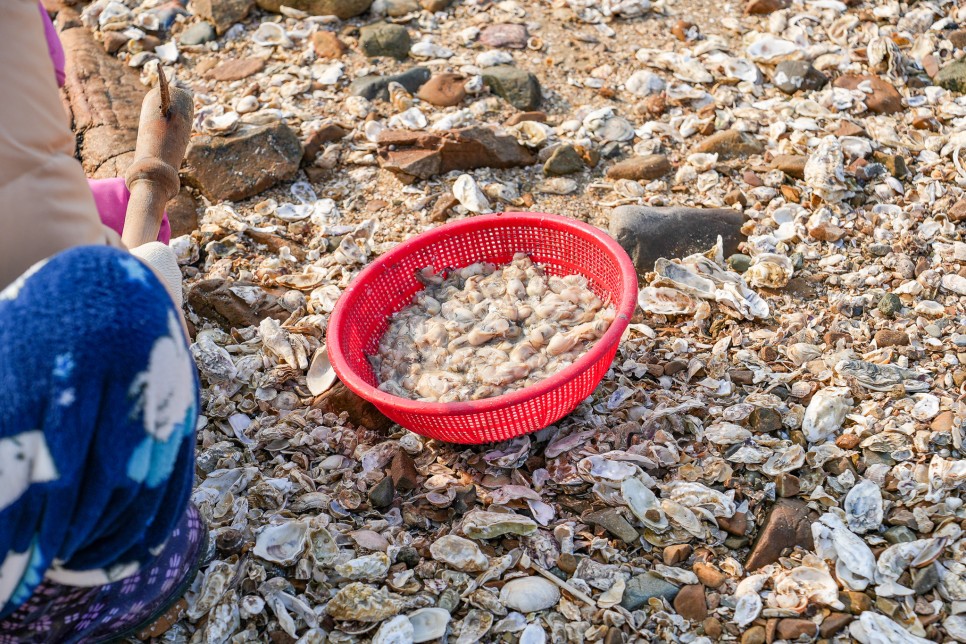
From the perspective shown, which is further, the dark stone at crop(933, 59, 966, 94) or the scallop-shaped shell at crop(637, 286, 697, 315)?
the dark stone at crop(933, 59, 966, 94)

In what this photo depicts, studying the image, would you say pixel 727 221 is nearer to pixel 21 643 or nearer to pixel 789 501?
Answer: pixel 789 501

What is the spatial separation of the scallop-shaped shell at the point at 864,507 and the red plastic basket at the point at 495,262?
71 centimetres

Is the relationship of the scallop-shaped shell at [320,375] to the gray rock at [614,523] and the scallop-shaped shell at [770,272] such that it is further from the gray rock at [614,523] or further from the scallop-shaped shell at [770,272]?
the scallop-shaped shell at [770,272]

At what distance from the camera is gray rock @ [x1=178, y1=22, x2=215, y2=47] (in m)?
4.07

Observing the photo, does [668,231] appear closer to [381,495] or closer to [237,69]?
[381,495]

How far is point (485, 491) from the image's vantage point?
7.48 ft

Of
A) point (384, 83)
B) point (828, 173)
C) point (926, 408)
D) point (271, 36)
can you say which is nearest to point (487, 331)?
point (926, 408)

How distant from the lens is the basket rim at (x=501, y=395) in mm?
2076

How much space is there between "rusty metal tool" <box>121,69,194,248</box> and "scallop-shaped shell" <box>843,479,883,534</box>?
1942 mm

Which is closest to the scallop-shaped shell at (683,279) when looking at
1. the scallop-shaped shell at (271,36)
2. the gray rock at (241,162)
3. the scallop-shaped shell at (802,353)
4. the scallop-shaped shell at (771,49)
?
the scallop-shaped shell at (802,353)

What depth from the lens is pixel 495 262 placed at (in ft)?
9.16

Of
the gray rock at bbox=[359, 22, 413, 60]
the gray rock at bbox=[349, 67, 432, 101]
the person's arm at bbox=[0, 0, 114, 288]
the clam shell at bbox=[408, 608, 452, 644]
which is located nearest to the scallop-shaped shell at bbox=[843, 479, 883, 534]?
the clam shell at bbox=[408, 608, 452, 644]

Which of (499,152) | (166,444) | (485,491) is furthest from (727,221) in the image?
(166,444)

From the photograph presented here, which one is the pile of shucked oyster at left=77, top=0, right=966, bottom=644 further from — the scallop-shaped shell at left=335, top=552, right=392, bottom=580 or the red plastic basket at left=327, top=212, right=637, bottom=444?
the red plastic basket at left=327, top=212, right=637, bottom=444
